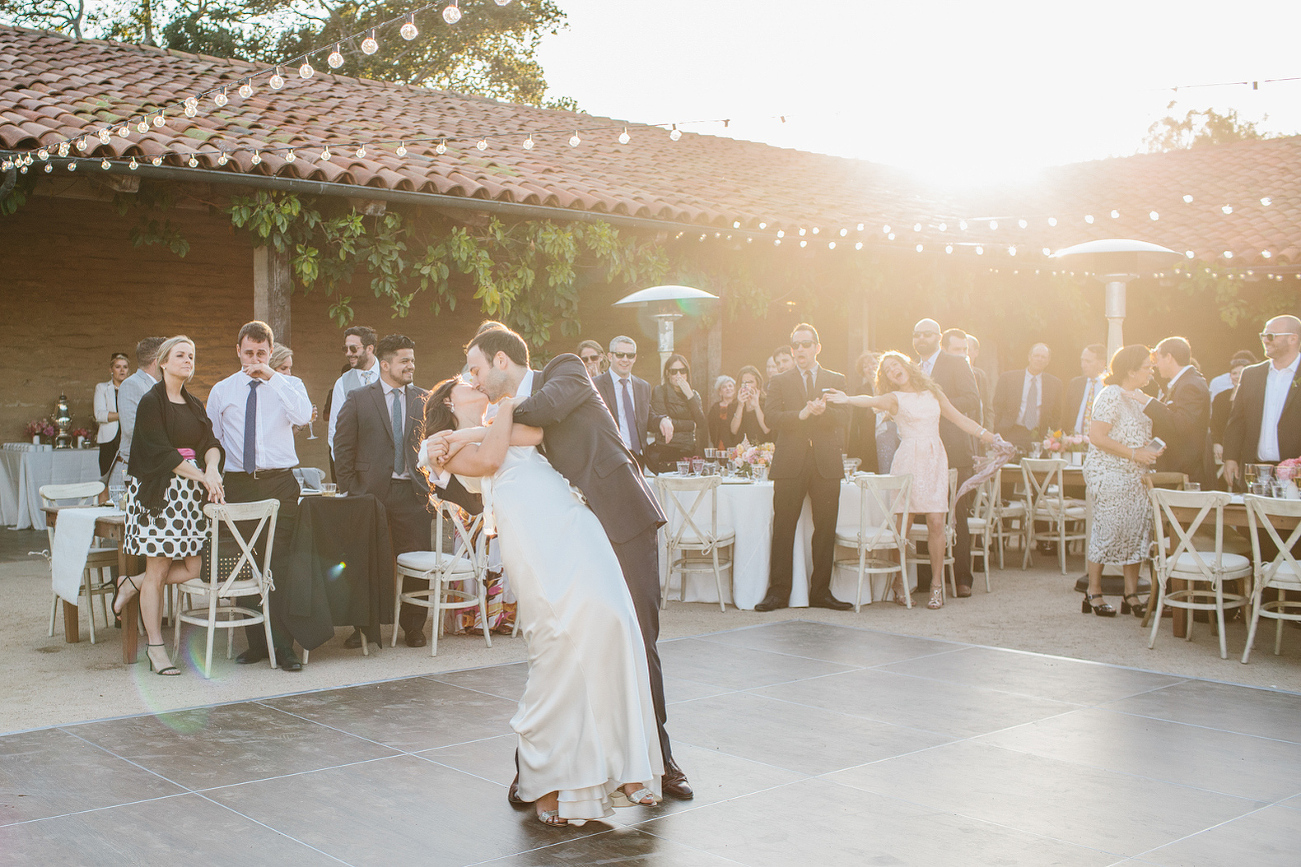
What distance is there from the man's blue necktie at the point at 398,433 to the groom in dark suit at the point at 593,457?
2.65 meters

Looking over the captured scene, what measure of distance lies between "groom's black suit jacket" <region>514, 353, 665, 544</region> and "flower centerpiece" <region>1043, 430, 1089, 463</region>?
657cm

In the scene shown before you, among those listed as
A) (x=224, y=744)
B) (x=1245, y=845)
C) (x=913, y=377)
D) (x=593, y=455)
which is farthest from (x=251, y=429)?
(x=1245, y=845)

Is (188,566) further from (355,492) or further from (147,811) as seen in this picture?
(147,811)

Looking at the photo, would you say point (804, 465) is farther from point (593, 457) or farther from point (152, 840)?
point (152, 840)

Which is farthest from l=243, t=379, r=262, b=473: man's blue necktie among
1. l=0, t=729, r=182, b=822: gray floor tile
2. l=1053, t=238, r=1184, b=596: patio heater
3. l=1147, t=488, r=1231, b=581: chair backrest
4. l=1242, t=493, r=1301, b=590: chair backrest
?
l=1053, t=238, r=1184, b=596: patio heater

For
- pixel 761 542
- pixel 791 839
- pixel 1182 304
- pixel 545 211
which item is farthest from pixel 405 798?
pixel 1182 304

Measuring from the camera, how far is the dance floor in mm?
3189

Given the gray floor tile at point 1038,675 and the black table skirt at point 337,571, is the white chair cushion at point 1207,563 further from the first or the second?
the black table skirt at point 337,571

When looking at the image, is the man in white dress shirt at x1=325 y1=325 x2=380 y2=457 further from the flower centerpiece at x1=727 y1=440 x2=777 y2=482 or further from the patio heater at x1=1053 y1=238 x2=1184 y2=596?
the patio heater at x1=1053 y1=238 x2=1184 y2=596

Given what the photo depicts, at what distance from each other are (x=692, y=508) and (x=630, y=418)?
83 cm

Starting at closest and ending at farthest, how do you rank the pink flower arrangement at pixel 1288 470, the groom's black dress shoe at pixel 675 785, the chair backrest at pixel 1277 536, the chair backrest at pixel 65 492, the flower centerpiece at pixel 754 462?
the groom's black dress shoe at pixel 675 785, the chair backrest at pixel 1277 536, the pink flower arrangement at pixel 1288 470, the chair backrest at pixel 65 492, the flower centerpiece at pixel 754 462

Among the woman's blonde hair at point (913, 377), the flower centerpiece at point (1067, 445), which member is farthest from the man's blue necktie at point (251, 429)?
the flower centerpiece at point (1067, 445)

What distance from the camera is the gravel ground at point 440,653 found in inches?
195

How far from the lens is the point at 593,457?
3.55 metres
